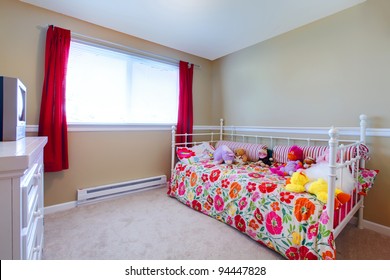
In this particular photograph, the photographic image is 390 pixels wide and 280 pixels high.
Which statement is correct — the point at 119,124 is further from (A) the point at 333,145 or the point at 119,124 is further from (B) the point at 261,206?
(A) the point at 333,145

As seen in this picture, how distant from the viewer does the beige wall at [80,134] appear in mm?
1871

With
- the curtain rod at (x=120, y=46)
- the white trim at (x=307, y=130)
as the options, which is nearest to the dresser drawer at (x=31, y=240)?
the curtain rod at (x=120, y=46)

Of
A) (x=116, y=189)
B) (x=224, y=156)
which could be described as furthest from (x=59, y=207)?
(x=224, y=156)

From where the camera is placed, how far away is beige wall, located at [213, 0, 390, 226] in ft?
5.87

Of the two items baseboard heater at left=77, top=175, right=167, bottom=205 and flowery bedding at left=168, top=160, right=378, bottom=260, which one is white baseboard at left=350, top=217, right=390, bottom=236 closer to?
flowery bedding at left=168, top=160, right=378, bottom=260

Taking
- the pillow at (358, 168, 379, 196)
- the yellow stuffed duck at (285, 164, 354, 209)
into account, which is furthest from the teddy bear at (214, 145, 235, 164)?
the pillow at (358, 168, 379, 196)

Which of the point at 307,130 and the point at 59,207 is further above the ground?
the point at 307,130

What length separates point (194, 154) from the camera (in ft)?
8.66

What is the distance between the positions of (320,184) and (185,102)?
2.10 m

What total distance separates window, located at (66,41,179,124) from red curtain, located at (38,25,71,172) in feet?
0.45

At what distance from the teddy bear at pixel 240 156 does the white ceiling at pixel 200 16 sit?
147 cm
